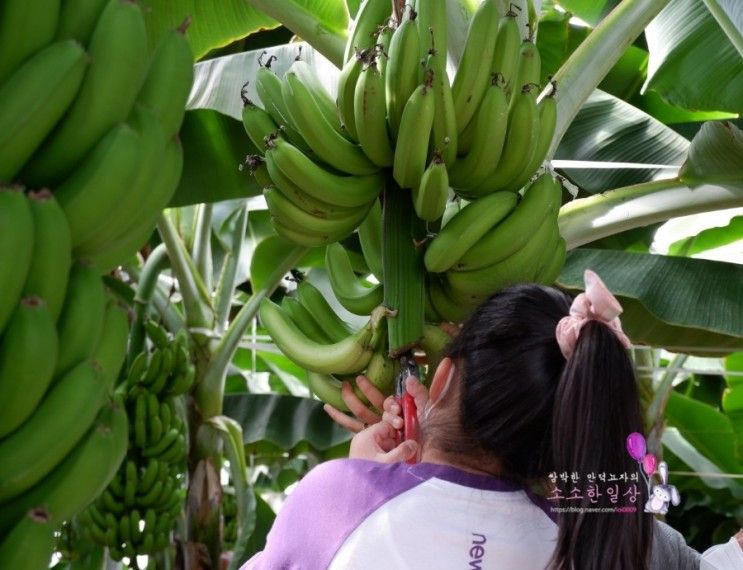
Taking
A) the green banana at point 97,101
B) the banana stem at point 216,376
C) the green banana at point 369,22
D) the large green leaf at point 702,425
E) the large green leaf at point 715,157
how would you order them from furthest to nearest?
1. the large green leaf at point 702,425
2. the banana stem at point 216,376
3. the large green leaf at point 715,157
4. the green banana at point 369,22
5. the green banana at point 97,101

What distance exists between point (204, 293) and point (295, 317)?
5.24ft

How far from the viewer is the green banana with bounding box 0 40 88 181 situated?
792mm

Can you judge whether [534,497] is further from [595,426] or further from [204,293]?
[204,293]

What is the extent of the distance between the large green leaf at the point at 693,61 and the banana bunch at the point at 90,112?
5.79 feet

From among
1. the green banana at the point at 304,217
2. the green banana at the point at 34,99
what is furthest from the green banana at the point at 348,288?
the green banana at the point at 34,99

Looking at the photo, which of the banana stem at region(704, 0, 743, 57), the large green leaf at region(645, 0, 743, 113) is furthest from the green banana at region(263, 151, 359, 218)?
the large green leaf at region(645, 0, 743, 113)

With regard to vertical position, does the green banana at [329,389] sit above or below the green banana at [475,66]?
below

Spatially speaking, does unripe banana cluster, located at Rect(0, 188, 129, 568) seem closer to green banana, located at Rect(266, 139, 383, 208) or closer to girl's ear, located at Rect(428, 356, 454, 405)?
girl's ear, located at Rect(428, 356, 454, 405)

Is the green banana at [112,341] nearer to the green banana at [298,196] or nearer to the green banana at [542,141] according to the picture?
the green banana at [298,196]

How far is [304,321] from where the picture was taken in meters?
1.60

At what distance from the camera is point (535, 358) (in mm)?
996

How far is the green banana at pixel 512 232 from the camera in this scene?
1.40m

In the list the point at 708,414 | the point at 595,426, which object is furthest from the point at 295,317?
the point at 708,414

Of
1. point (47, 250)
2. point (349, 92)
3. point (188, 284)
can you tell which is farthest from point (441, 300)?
point (188, 284)
